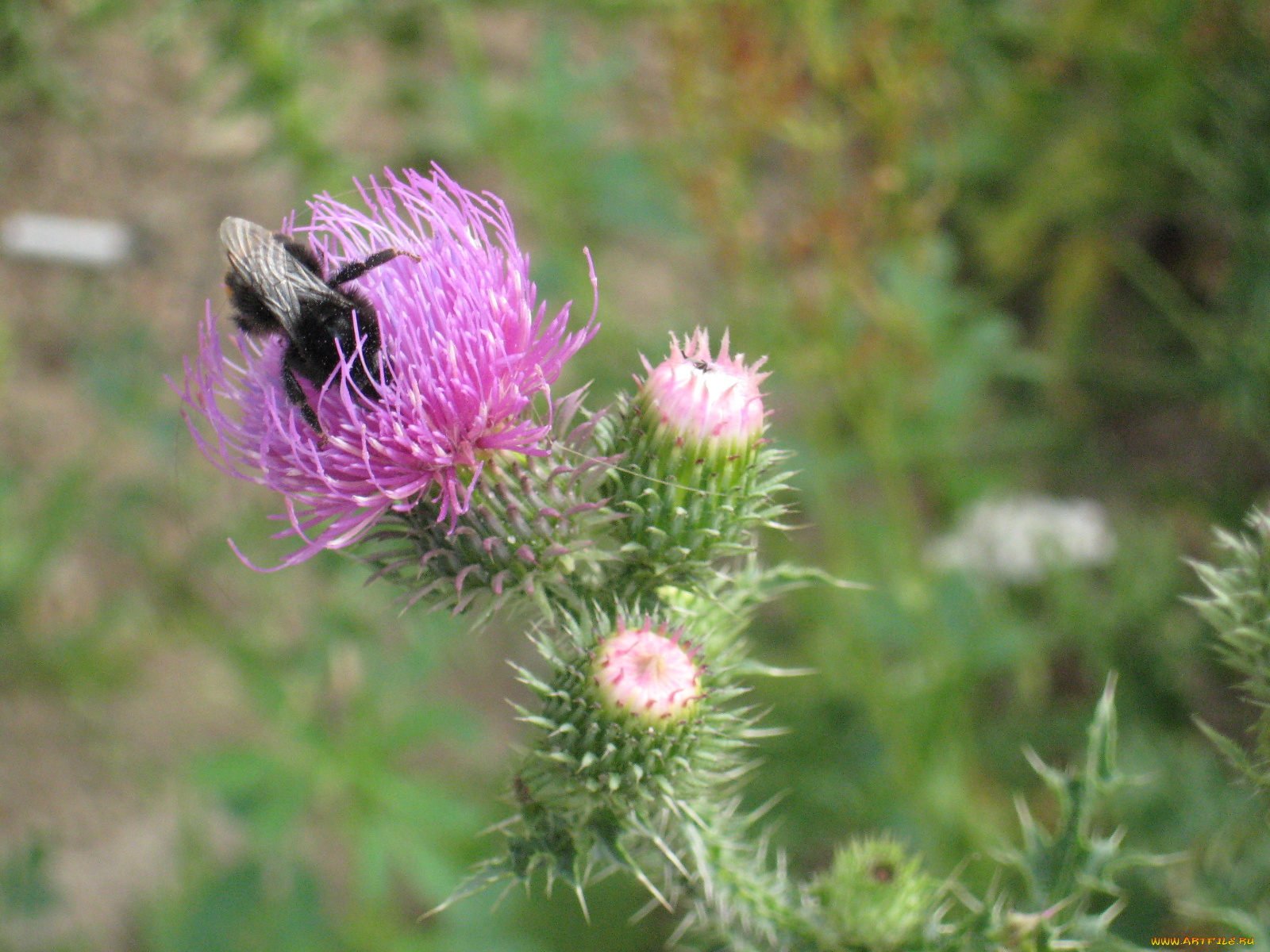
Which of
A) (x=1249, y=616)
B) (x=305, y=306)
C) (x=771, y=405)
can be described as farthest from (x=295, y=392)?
(x=771, y=405)

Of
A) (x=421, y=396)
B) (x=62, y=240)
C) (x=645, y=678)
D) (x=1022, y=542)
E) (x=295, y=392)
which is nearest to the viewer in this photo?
(x=645, y=678)

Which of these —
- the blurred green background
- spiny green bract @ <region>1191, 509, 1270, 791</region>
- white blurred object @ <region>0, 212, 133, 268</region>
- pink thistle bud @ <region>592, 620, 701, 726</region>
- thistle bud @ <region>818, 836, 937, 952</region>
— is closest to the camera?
pink thistle bud @ <region>592, 620, 701, 726</region>

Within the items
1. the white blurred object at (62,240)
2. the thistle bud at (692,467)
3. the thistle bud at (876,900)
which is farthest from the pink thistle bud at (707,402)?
the white blurred object at (62,240)

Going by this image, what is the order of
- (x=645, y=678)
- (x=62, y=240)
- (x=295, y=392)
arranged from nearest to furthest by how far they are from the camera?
(x=645, y=678)
(x=295, y=392)
(x=62, y=240)

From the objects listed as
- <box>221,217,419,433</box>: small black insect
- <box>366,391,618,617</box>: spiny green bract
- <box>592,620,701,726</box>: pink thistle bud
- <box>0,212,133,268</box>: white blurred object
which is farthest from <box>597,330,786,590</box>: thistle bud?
<box>0,212,133,268</box>: white blurred object

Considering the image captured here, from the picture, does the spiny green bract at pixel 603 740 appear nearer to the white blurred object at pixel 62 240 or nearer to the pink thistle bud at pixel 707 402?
the pink thistle bud at pixel 707 402

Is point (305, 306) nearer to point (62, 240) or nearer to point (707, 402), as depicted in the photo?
point (707, 402)

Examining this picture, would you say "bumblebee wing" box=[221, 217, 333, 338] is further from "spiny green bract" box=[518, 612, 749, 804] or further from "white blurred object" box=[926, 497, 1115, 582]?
"white blurred object" box=[926, 497, 1115, 582]

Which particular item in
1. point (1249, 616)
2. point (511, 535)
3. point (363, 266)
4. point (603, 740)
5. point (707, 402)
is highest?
point (363, 266)

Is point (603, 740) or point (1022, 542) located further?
point (1022, 542)
